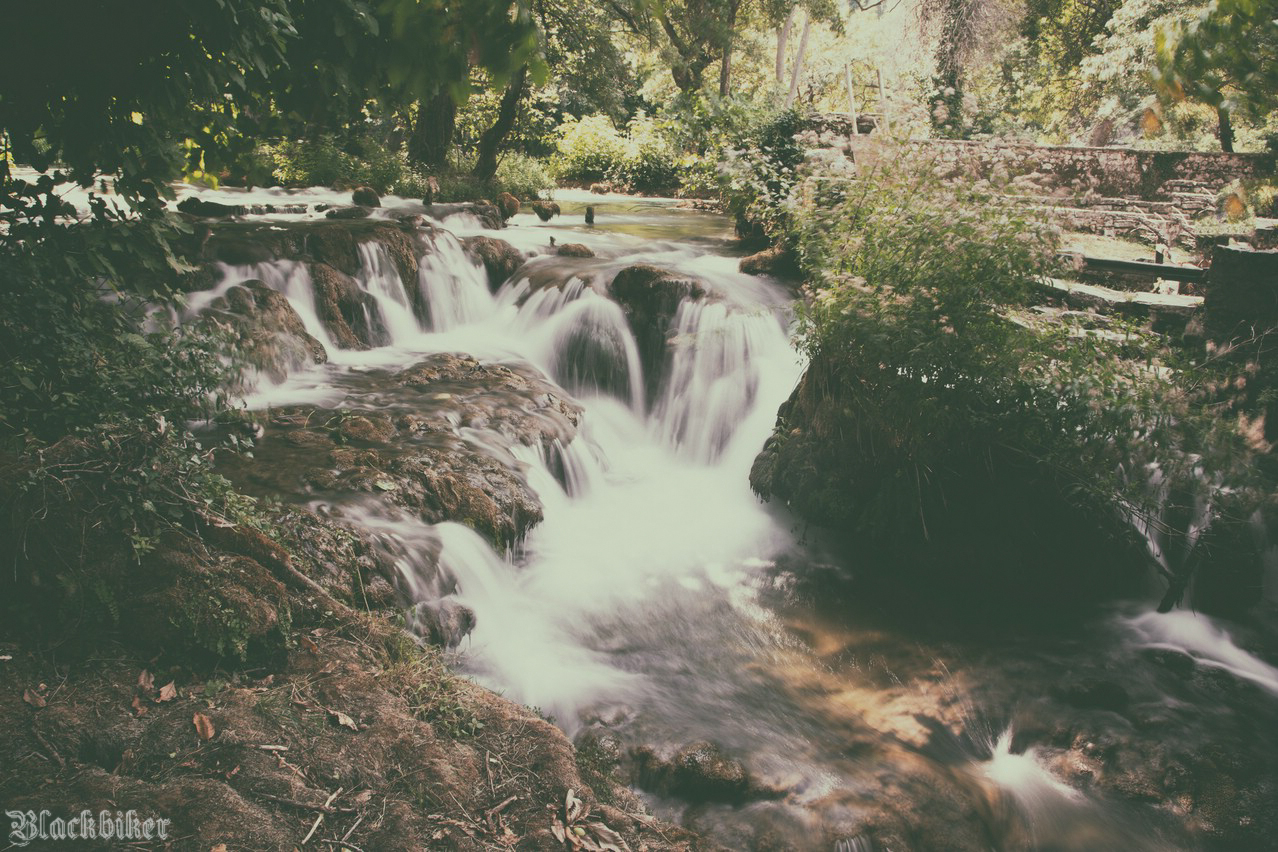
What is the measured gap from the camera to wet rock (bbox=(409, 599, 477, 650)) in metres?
4.92

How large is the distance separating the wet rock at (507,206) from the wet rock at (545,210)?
455 millimetres

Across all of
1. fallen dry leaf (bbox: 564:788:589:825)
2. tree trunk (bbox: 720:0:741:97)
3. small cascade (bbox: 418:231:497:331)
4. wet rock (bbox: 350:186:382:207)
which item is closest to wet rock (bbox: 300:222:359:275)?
small cascade (bbox: 418:231:497:331)

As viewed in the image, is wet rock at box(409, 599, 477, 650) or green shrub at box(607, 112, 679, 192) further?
green shrub at box(607, 112, 679, 192)

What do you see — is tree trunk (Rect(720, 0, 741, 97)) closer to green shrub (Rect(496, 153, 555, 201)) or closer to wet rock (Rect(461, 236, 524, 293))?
green shrub (Rect(496, 153, 555, 201))

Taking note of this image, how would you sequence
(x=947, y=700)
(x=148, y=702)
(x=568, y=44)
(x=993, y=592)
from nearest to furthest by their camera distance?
(x=148, y=702)
(x=947, y=700)
(x=993, y=592)
(x=568, y=44)

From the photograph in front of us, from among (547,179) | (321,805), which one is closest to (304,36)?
(321,805)

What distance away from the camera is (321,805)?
2.75 meters

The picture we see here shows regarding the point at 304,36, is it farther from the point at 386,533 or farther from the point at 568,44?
the point at 568,44

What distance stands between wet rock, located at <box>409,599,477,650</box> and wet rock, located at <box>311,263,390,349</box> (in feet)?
16.9

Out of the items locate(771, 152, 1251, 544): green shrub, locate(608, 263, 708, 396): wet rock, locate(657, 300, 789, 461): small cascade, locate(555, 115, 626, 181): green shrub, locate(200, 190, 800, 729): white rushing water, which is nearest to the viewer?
locate(200, 190, 800, 729): white rushing water

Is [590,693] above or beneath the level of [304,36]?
beneath

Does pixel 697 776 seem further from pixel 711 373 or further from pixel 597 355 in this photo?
pixel 597 355

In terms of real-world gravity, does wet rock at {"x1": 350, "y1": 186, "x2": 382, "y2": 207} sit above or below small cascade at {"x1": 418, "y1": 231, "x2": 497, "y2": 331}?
above

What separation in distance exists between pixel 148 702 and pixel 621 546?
171 inches
